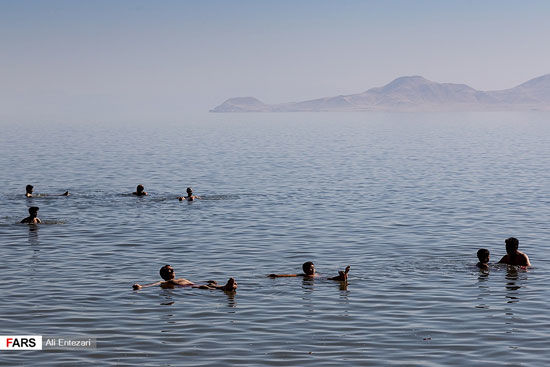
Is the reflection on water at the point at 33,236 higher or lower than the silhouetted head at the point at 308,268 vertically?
higher

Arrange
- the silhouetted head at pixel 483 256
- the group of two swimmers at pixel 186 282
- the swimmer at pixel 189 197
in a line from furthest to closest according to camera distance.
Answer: the swimmer at pixel 189 197 < the silhouetted head at pixel 483 256 < the group of two swimmers at pixel 186 282

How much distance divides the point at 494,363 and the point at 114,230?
2154 cm

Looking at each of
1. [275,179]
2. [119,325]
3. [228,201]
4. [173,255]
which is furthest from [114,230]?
[275,179]

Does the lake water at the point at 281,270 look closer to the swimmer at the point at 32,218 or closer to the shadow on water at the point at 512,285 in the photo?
the shadow on water at the point at 512,285

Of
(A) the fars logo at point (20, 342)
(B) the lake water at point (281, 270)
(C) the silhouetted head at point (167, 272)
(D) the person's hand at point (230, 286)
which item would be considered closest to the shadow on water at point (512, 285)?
(B) the lake water at point (281, 270)

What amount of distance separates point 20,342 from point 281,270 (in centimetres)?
1048

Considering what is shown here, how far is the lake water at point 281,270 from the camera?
18812mm

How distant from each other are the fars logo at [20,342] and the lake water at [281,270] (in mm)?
508

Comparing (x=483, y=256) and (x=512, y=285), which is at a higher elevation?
(x=483, y=256)

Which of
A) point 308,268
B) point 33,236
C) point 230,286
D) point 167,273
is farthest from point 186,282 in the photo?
point 33,236

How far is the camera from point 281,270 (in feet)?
89.5

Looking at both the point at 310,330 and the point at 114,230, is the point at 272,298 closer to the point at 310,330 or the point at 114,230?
the point at 310,330

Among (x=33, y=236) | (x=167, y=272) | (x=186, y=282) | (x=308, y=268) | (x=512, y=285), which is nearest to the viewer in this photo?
(x=167, y=272)

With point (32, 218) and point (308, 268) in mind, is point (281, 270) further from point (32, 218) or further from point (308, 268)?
point (32, 218)
